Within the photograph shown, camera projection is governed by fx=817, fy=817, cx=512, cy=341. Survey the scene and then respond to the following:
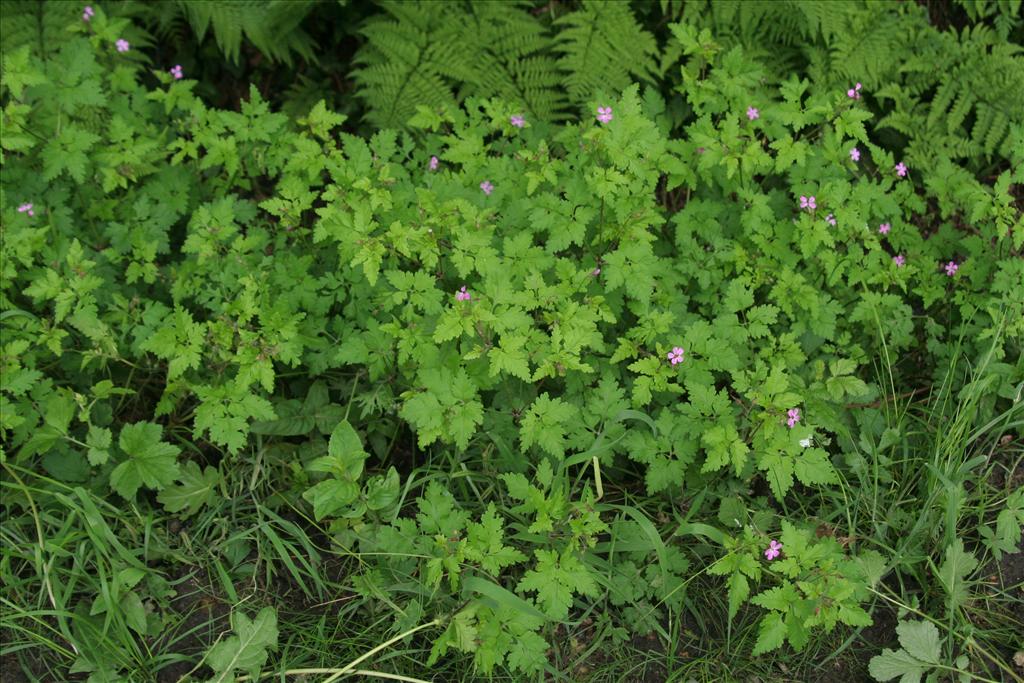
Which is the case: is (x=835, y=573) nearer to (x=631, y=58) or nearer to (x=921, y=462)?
(x=921, y=462)

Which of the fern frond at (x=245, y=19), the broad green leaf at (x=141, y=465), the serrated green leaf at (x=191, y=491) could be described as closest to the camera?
the broad green leaf at (x=141, y=465)

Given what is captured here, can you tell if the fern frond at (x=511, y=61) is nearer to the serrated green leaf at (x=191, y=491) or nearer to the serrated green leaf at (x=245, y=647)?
the serrated green leaf at (x=191, y=491)

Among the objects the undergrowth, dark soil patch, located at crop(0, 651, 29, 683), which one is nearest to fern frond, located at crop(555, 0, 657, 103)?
the undergrowth

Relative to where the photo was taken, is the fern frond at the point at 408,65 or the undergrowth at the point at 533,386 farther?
the fern frond at the point at 408,65

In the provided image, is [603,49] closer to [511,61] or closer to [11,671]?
[511,61]

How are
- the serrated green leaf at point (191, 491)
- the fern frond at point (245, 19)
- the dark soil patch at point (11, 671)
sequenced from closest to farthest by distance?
the dark soil patch at point (11, 671) < the serrated green leaf at point (191, 491) < the fern frond at point (245, 19)

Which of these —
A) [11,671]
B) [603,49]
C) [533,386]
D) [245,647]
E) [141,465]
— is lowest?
[11,671]

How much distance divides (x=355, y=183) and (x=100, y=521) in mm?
1278

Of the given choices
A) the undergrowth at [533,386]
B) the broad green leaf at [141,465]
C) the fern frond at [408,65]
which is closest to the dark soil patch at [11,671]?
the undergrowth at [533,386]

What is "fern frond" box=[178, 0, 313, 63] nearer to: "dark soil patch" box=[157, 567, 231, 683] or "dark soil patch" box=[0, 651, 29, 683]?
"dark soil patch" box=[157, 567, 231, 683]

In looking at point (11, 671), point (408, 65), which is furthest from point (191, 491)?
point (408, 65)

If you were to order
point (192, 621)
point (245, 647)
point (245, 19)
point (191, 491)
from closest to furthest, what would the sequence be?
1. point (245, 647)
2. point (192, 621)
3. point (191, 491)
4. point (245, 19)

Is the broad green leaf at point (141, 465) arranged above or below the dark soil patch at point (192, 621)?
above

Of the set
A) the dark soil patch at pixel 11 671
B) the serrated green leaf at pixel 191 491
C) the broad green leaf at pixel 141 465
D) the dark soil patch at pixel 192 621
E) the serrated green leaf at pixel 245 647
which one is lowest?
the dark soil patch at pixel 11 671
